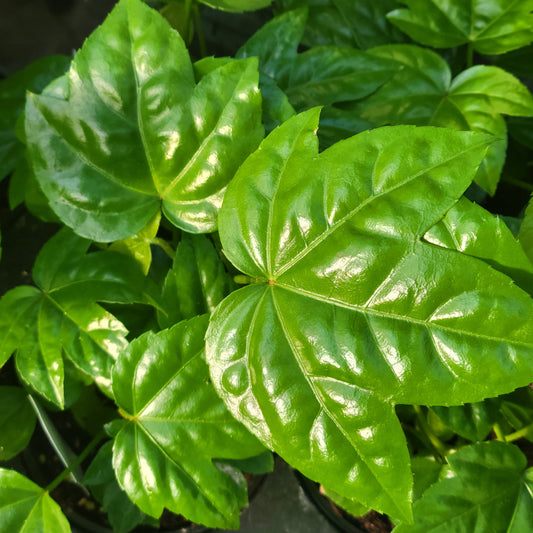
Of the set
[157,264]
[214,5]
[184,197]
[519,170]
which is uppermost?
[214,5]

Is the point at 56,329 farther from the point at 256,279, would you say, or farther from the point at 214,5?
the point at 214,5

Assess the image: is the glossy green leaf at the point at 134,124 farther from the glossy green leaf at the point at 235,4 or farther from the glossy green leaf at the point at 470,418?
the glossy green leaf at the point at 470,418

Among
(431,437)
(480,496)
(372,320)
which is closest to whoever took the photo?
(372,320)

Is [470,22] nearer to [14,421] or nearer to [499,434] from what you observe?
[499,434]

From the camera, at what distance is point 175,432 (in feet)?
1.63

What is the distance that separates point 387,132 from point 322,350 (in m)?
0.18

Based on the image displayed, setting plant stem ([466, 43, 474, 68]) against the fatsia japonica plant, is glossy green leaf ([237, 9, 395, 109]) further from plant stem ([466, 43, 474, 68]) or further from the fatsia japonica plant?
plant stem ([466, 43, 474, 68])

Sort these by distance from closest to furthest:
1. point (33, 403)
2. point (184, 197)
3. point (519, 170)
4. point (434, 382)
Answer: point (434, 382) < point (184, 197) < point (33, 403) < point (519, 170)

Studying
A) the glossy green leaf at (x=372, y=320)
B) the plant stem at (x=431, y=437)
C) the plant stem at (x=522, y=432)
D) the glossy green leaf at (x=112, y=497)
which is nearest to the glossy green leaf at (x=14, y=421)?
the glossy green leaf at (x=112, y=497)

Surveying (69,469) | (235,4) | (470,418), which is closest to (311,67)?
(235,4)

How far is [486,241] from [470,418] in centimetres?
24

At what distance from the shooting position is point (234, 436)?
496 mm

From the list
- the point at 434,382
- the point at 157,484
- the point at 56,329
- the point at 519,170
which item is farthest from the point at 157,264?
the point at 519,170

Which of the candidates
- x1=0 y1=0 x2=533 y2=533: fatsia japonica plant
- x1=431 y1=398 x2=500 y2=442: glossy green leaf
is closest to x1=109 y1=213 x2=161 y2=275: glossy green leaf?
x1=0 y1=0 x2=533 y2=533: fatsia japonica plant
